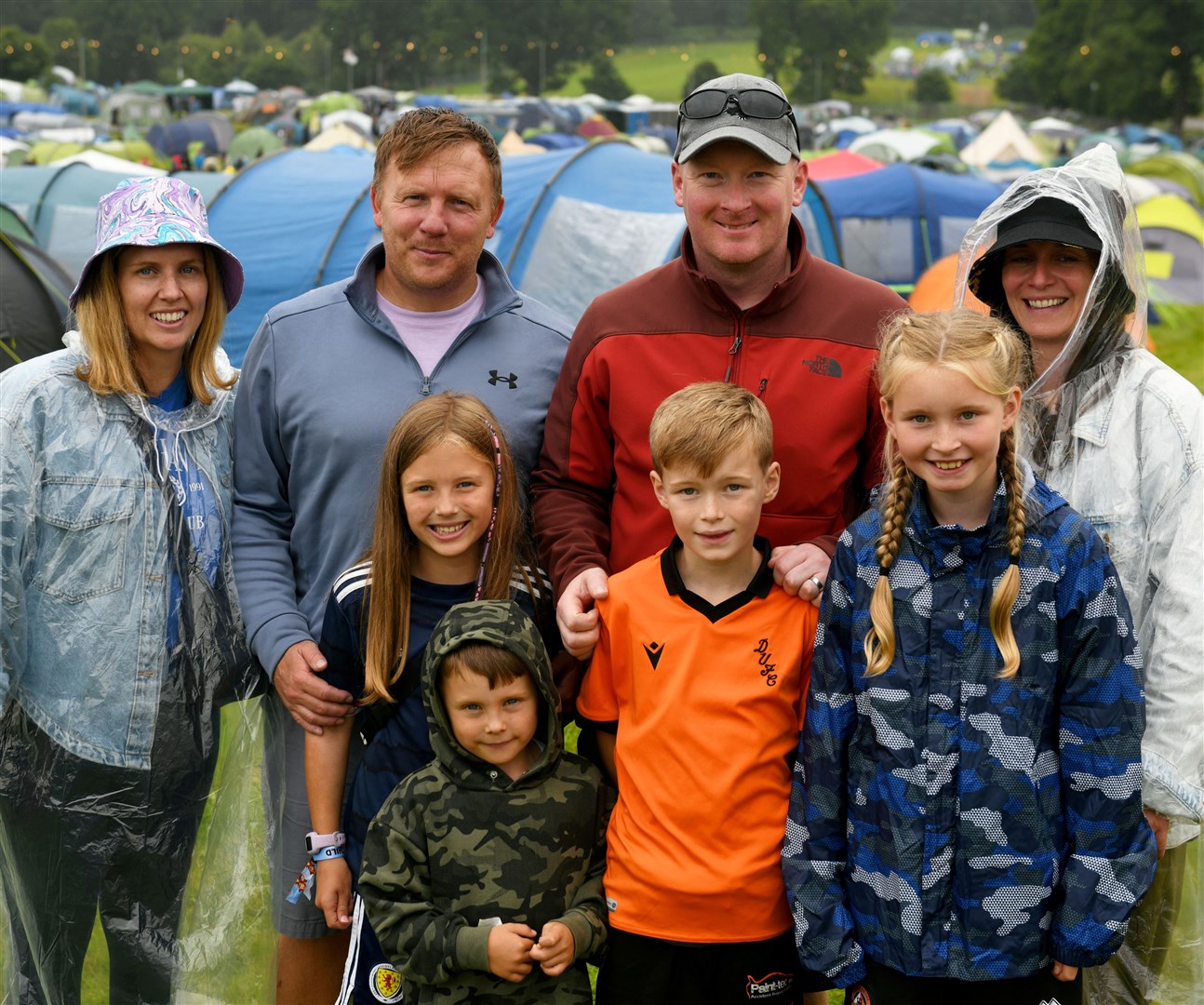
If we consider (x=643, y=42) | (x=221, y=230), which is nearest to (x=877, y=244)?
(x=221, y=230)

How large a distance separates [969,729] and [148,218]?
2.00 metres

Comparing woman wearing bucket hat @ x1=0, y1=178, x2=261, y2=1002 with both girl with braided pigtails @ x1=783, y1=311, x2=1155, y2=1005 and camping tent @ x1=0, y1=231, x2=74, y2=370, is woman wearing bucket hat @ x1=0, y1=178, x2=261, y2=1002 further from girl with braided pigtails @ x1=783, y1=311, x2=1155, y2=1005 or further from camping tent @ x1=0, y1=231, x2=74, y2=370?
camping tent @ x1=0, y1=231, x2=74, y2=370

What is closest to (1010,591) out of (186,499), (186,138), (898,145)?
(186,499)

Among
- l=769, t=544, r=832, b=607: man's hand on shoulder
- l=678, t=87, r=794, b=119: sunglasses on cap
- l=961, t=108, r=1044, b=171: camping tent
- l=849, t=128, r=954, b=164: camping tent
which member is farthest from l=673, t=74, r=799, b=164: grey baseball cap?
l=961, t=108, r=1044, b=171: camping tent

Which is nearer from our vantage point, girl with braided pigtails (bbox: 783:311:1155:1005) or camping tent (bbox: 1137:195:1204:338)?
girl with braided pigtails (bbox: 783:311:1155:1005)

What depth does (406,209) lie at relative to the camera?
8.81ft

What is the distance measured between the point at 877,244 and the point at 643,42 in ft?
291

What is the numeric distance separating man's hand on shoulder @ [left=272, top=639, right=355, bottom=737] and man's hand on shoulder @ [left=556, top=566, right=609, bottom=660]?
0.51 metres

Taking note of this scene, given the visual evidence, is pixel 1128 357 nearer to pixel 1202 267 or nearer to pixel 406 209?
pixel 406 209

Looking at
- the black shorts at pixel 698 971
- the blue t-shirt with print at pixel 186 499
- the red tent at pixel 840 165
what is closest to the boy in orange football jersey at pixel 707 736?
the black shorts at pixel 698 971

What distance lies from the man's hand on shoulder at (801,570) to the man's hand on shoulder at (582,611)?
342 mm

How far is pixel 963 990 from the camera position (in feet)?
6.97

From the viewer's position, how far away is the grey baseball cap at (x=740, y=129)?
2523mm

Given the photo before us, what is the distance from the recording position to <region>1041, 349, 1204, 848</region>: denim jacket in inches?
87.4
